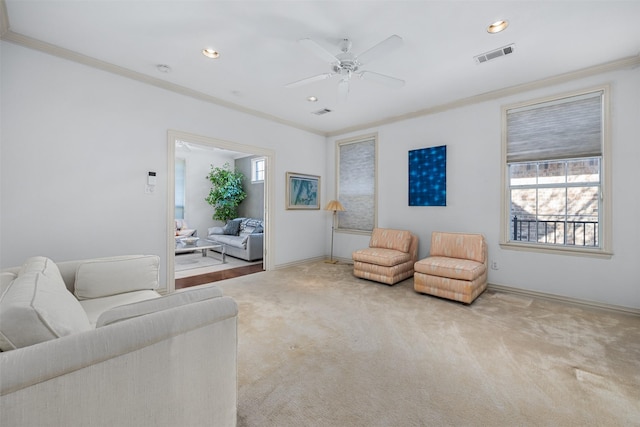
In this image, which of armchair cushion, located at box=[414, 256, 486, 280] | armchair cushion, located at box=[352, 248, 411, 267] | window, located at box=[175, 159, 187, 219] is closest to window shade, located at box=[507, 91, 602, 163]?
armchair cushion, located at box=[414, 256, 486, 280]

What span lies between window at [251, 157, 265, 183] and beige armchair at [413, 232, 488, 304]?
211 inches

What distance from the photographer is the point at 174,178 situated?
12.3ft

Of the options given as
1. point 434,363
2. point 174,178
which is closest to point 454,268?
point 434,363

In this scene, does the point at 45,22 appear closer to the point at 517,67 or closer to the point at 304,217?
the point at 304,217

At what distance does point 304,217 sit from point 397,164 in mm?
2112

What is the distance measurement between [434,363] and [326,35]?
9.94 ft

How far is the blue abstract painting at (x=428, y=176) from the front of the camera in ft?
14.5

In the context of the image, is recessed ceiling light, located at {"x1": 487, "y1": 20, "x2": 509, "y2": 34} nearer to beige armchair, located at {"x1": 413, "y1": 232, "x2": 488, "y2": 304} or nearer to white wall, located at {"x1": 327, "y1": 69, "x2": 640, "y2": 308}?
white wall, located at {"x1": 327, "y1": 69, "x2": 640, "y2": 308}

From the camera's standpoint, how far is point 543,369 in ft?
6.70

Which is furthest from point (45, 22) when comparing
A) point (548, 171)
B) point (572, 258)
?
point (572, 258)

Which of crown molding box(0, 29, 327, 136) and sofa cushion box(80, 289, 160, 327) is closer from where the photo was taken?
sofa cushion box(80, 289, 160, 327)

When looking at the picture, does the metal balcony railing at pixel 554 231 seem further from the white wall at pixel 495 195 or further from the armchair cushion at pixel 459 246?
the armchair cushion at pixel 459 246

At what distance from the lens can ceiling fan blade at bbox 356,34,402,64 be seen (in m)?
2.26

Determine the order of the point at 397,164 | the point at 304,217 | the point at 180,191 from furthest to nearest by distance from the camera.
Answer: the point at 180,191
the point at 304,217
the point at 397,164
